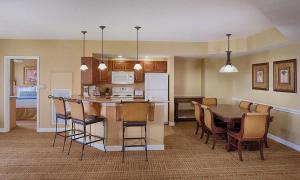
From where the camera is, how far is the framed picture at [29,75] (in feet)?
29.7

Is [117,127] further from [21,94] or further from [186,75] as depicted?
[21,94]

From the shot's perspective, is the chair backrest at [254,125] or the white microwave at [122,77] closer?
the chair backrest at [254,125]

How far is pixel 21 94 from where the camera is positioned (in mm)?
8922

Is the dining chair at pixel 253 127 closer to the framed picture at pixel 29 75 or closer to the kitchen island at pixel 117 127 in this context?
the kitchen island at pixel 117 127

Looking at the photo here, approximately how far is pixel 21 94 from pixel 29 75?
80 cm

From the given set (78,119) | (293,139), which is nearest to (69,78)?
(78,119)

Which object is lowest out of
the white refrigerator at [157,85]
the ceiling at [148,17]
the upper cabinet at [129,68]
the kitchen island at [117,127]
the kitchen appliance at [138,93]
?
the kitchen island at [117,127]

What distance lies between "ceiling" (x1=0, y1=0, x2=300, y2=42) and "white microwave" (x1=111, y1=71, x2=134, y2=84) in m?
2.10

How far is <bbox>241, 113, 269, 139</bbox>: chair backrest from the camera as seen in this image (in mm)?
3988

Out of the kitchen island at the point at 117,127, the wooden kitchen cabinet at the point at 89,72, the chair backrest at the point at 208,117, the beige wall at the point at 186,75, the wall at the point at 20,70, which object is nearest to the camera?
the kitchen island at the point at 117,127

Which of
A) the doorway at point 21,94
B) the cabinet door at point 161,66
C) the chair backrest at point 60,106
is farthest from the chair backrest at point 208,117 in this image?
the doorway at point 21,94

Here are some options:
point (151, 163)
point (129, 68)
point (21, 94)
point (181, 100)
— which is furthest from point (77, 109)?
point (21, 94)

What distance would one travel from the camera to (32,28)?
499 cm

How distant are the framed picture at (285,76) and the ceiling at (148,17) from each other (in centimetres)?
97
